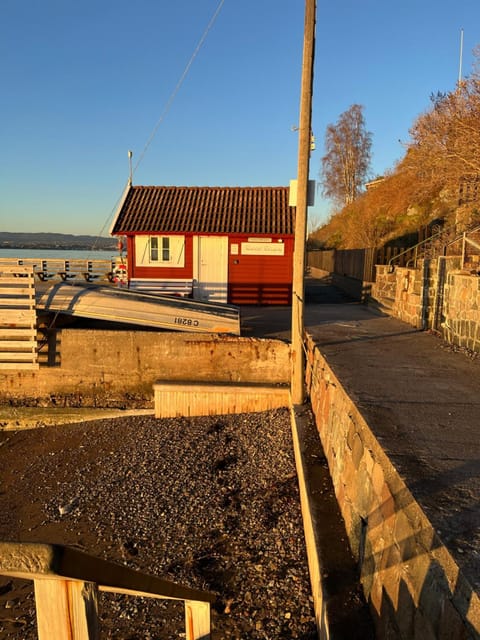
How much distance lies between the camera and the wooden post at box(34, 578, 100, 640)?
1083 millimetres

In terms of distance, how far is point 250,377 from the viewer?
10.1 m

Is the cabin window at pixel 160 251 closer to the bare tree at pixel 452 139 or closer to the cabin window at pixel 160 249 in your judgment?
the cabin window at pixel 160 249

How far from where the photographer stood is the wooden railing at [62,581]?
39.6 inches

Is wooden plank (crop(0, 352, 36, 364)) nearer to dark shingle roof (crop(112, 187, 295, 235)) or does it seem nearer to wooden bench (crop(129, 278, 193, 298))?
wooden bench (crop(129, 278, 193, 298))

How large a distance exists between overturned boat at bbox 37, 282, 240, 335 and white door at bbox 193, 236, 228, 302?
5.54 m

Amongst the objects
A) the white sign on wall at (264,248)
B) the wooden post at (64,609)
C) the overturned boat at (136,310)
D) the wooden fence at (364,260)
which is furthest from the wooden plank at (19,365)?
the wooden fence at (364,260)

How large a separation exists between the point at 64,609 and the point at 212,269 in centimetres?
1564

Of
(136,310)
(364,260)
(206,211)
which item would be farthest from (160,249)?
(364,260)

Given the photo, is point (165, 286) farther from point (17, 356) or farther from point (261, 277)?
point (17, 356)

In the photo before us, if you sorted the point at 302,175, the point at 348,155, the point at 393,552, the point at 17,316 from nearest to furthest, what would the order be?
the point at 393,552
the point at 302,175
the point at 17,316
the point at 348,155

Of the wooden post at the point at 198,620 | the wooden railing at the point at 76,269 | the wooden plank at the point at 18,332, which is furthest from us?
the wooden railing at the point at 76,269

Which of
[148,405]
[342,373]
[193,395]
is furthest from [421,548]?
[148,405]

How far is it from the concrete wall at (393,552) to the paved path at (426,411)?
0.27 feet

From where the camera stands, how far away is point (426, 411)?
Result: 4355mm
